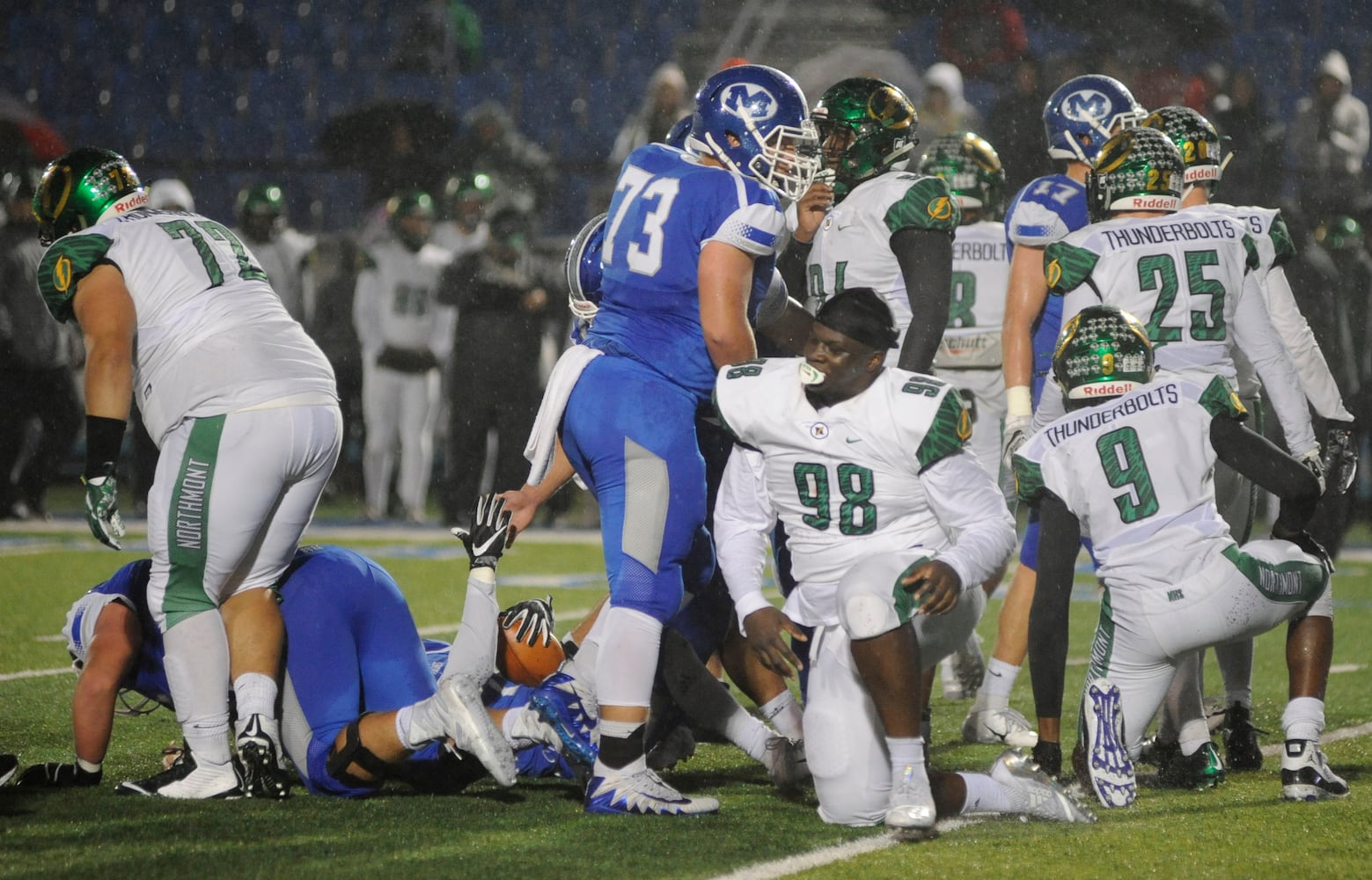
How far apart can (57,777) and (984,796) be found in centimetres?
212

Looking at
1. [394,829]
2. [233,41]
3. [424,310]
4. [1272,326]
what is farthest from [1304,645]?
[233,41]

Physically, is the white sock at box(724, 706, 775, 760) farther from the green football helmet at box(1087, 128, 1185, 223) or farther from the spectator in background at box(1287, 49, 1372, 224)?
the spectator in background at box(1287, 49, 1372, 224)

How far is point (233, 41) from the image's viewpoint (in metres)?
15.0

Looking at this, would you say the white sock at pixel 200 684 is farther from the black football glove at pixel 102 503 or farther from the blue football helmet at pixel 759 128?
the blue football helmet at pixel 759 128

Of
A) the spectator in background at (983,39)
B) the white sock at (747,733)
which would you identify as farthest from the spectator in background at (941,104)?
the white sock at (747,733)

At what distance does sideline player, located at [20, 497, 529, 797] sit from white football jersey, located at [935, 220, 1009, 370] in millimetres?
2262

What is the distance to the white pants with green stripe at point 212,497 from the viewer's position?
369cm

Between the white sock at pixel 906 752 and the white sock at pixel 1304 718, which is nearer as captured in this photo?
the white sock at pixel 906 752

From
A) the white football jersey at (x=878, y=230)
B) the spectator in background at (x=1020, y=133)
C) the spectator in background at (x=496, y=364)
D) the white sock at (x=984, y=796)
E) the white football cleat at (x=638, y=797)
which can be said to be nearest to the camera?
the white sock at (x=984, y=796)

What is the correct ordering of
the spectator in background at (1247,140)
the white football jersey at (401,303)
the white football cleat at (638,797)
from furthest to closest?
1. the spectator in background at (1247,140)
2. the white football jersey at (401,303)
3. the white football cleat at (638,797)

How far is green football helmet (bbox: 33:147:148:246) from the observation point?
3887mm

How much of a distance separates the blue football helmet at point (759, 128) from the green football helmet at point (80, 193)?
141 cm

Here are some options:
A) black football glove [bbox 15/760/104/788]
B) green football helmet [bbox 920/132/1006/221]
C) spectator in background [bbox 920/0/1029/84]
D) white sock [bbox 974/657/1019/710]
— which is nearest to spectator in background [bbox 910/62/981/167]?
spectator in background [bbox 920/0/1029/84]

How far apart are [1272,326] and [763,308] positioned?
1.37m
